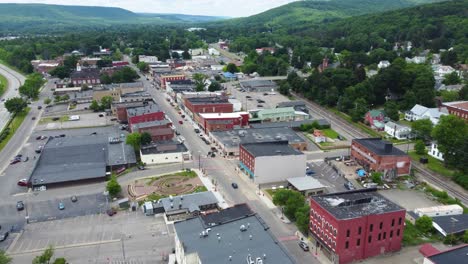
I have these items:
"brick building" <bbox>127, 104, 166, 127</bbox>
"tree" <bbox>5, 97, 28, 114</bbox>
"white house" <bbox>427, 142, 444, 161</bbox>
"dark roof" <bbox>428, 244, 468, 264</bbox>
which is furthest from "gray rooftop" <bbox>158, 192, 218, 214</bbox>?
"tree" <bbox>5, 97, 28, 114</bbox>

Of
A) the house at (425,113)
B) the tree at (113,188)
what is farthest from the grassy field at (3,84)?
the house at (425,113)

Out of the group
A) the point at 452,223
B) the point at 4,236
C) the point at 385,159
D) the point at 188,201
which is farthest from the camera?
the point at 385,159

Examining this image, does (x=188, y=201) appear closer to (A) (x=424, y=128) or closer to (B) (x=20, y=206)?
(B) (x=20, y=206)

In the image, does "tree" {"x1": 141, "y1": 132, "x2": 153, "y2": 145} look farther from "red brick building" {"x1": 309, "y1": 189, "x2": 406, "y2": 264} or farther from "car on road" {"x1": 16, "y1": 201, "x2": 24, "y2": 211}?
"red brick building" {"x1": 309, "y1": 189, "x2": 406, "y2": 264}

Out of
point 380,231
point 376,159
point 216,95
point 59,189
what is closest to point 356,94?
point 216,95

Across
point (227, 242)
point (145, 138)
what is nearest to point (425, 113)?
point (145, 138)
